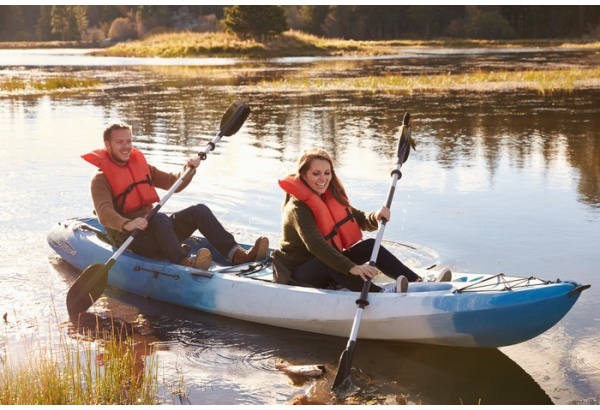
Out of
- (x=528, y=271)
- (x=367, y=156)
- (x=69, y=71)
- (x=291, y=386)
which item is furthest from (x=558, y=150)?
(x=69, y=71)

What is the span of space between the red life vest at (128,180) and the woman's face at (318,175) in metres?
1.53

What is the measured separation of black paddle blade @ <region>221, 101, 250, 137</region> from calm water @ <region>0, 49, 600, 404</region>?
998mm

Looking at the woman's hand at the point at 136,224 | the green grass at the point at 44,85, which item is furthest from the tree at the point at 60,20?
the woman's hand at the point at 136,224

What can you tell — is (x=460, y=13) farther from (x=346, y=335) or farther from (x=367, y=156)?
(x=346, y=335)

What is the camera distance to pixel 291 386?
4.58m

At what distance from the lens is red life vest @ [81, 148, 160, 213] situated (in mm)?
6068

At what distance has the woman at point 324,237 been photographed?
5.09 meters

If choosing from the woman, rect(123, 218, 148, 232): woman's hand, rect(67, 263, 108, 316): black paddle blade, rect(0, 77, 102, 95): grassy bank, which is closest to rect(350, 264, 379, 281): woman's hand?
the woman

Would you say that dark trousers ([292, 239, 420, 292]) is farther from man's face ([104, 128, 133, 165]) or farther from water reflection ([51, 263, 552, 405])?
man's face ([104, 128, 133, 165])

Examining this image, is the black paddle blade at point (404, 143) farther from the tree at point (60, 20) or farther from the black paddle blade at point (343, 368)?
the tree at point (60, 20)

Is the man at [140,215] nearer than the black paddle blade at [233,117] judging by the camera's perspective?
Yes

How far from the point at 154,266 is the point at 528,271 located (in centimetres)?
269

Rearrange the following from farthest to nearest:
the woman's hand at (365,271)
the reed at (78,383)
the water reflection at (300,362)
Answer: the woman's hand at (365,271), the water reflection at (300,362), the reed at (78,383)

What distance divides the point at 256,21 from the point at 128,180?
40.3 meters
